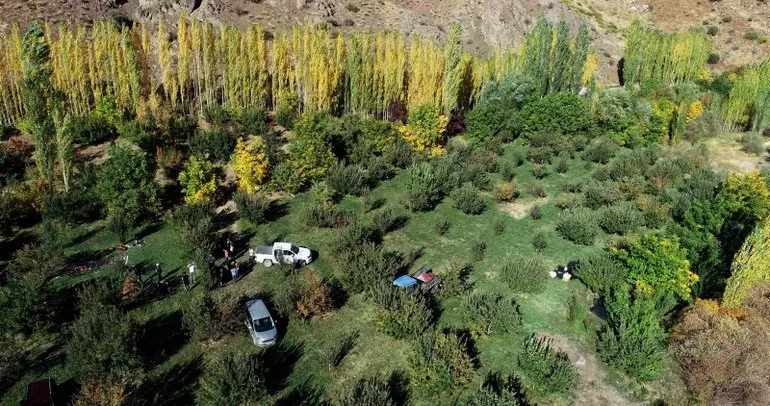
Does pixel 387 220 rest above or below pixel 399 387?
above

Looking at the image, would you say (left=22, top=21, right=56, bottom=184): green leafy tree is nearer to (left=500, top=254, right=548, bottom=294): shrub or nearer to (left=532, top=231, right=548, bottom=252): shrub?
(left=500, top=254, right=548, bottom=294): shrub

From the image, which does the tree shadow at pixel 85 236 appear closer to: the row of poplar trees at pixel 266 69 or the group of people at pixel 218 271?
the group of people at pixel 218 271

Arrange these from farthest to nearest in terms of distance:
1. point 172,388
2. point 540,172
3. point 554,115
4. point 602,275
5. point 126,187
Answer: point 554,115 → point 540,172 → point 126,187 → point 602,275 → point 172,388

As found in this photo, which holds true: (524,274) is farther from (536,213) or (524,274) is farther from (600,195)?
(600,195)

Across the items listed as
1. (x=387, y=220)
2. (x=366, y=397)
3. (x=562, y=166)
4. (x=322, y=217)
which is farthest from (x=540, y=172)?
(x=366, y=397)

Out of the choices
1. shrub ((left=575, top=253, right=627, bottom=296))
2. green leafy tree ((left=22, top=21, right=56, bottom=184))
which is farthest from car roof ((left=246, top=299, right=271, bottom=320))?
green leafy tree ((left=22, top=21, right=56, bottom=184))

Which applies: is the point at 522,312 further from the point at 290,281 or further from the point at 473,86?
the point at 473,86
